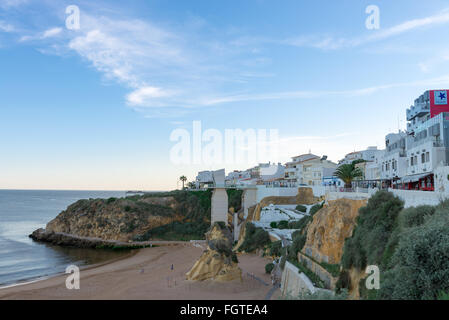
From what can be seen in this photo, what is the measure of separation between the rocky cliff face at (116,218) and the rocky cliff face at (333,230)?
40.5 metres

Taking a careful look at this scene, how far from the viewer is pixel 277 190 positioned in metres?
48.6

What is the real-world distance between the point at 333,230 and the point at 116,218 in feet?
151

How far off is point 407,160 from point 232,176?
91.1 meters

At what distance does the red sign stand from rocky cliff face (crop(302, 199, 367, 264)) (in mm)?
18027

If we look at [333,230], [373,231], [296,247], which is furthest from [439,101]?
[373,231]

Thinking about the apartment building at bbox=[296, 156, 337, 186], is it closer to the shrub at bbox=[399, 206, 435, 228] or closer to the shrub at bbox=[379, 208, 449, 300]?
the shrub at bbox=[399, 206, 435, 228]

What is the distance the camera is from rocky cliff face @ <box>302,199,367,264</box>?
1884 centimetres

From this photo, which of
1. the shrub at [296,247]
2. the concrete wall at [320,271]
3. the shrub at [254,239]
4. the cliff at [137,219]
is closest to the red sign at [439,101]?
the shrub at [296,247]

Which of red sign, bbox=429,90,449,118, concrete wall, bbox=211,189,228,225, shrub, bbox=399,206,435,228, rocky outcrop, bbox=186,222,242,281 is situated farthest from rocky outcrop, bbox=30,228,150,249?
shrub, bbox=399,206,435,228

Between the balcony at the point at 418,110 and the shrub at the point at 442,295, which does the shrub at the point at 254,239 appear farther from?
the shrub at the point at 442,295

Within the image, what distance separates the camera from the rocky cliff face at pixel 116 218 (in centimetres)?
5509

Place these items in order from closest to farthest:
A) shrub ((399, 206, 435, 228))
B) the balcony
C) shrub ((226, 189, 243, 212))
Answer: shrub ((399, 206, 435, 228))
the balcony
shrub ((226, 189, 243, 212))

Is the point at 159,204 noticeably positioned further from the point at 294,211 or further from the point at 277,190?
the point at 294,211
